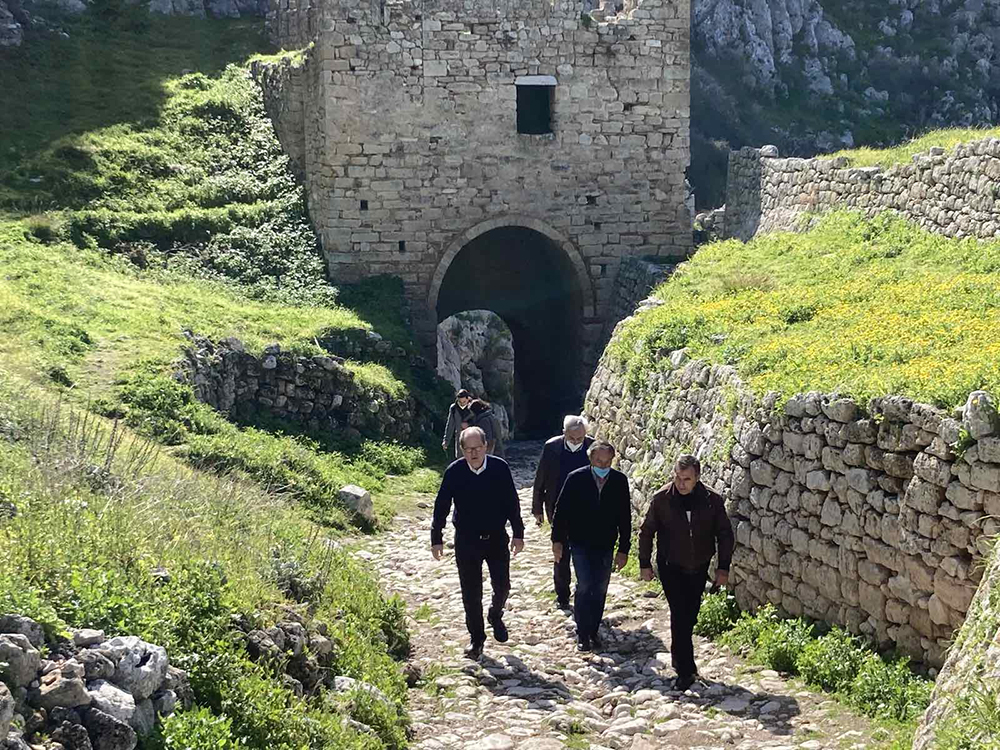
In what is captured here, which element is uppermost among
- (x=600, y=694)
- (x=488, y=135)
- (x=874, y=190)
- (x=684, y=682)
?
(x=488, y=135)

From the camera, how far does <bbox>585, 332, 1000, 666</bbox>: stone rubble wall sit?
6586mm

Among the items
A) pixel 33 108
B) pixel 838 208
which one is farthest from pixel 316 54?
pixel 838 208

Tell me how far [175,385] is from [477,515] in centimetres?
597

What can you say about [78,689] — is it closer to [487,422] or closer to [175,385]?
[487,422]

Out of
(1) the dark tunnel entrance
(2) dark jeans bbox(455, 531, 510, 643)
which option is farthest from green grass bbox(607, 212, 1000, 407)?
(1) the dark tunnel entrance

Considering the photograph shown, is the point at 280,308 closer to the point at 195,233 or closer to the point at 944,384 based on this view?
the point at 195,233

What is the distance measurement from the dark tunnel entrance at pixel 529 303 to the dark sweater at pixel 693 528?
13.7m

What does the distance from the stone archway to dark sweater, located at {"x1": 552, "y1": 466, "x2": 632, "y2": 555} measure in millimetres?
12308

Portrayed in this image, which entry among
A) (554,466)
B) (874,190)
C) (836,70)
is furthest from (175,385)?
(836,70)

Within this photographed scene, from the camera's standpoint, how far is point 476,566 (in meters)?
8.19

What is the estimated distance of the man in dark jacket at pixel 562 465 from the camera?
9.33m

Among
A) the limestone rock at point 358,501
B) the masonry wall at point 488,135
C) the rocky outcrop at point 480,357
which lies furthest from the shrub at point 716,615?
the rocky outcrop at point 480,357

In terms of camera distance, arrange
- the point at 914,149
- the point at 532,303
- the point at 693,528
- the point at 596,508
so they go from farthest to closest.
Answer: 1. the point at 532,303
2. the point at 914,149
3. the point at 596,508
4. the point at 693,528

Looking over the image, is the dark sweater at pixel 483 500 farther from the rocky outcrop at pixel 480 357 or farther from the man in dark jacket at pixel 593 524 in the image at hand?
the rocky outcrop at pixel 480 357
